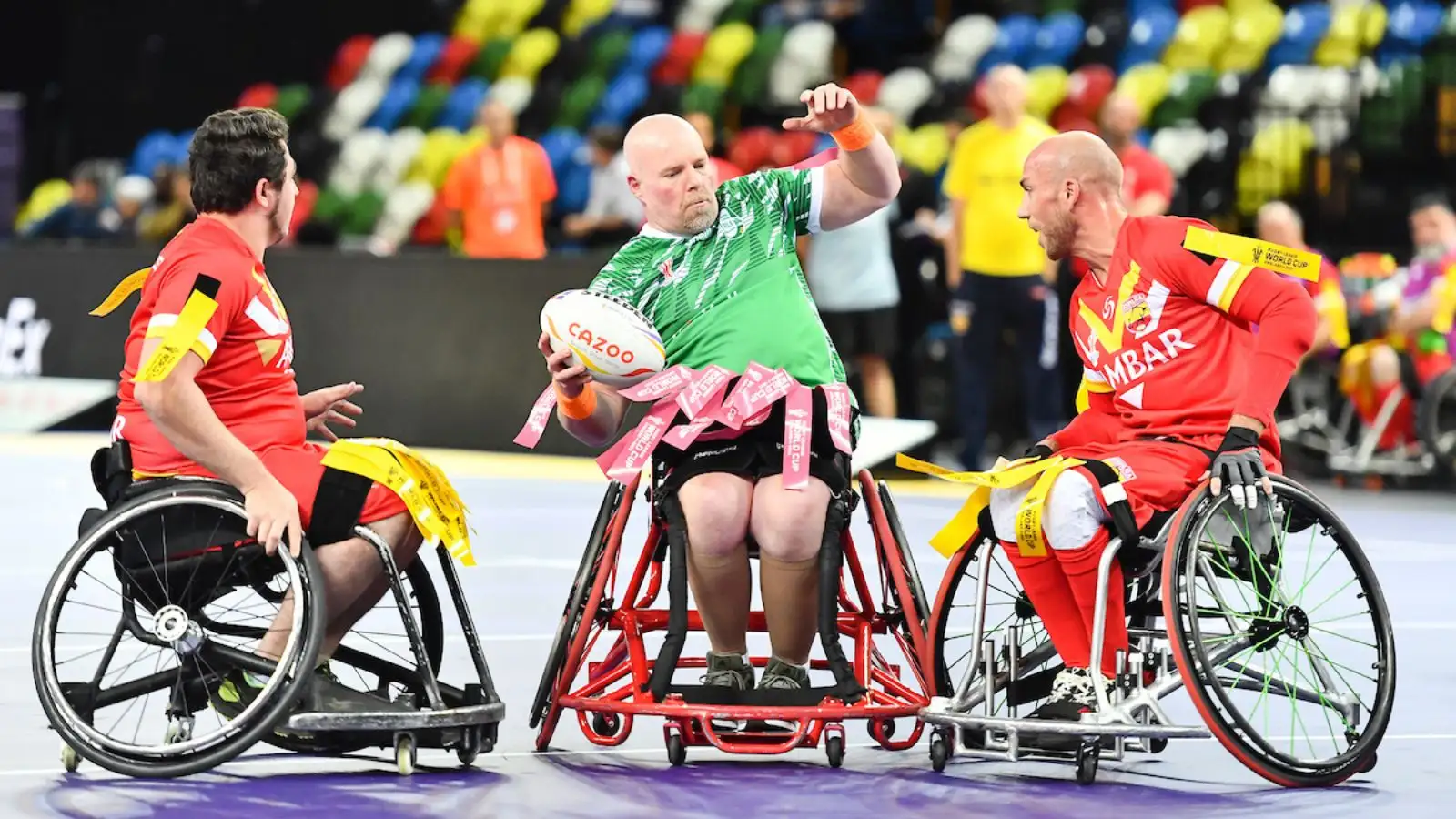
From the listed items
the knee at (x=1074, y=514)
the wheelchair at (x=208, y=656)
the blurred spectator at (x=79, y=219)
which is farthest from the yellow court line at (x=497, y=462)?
the knee at (x=1074, y=514)

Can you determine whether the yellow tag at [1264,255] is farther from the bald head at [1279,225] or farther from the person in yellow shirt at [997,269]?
the bald head at [1279,225]

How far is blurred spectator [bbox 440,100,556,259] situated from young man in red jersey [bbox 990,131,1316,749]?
9.00 meters

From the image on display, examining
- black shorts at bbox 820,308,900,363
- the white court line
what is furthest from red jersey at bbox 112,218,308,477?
black shorts at bbox 820,308,900,363

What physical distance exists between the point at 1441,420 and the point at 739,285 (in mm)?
7118

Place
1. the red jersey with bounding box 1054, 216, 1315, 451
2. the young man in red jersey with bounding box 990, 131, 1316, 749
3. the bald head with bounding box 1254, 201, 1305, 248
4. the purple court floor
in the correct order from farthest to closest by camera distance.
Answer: the bald head with bounding box 1254, 201, 1305, 248, the red jersey with bounding box 1054, 216, 1315, 451, the young man in red jersey with bounding box 990, 131, 1316, 749, the purple court floor

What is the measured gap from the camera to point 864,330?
37.5ft

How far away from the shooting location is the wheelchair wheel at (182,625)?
429 centimetres

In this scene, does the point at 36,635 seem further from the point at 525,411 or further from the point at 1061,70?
the point at 1061,70

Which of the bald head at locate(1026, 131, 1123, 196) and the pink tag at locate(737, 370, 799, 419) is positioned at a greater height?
the bald head at locate(1026, 131, 1123, 196)

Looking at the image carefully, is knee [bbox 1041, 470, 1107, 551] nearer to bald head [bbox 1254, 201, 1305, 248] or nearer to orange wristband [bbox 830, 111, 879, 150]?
orange wristband [bbox 830, 111, 879, 150]

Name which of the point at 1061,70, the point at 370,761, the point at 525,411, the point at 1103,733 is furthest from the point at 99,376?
the point at 1103,733

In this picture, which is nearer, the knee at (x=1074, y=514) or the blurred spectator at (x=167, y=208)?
the knee at (x=1074, y=514)

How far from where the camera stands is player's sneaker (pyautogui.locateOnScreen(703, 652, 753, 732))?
4836mm

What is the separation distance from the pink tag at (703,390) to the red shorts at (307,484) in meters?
0.63
